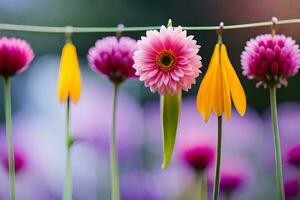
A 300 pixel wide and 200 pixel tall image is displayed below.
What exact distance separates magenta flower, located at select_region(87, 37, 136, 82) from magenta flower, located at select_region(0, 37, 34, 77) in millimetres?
130

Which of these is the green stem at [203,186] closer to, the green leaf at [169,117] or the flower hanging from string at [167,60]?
the green leaf at [169,117]

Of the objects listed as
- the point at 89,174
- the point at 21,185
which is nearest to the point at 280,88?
the point at 89,174

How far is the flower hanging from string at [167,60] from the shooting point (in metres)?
1.10

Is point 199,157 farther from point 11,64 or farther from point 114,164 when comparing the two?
point 11,64

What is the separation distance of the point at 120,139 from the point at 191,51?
0.24 meters

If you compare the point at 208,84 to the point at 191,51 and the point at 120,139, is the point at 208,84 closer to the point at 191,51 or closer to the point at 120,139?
the point at 191,51

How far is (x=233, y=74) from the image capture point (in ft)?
3.73

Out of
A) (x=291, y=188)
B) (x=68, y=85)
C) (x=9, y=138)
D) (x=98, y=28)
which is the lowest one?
(x=291, y=188)

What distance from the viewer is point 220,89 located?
3.69ft

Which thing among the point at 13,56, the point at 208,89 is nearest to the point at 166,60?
the point at 208,89

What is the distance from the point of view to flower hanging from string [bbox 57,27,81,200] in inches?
46.9

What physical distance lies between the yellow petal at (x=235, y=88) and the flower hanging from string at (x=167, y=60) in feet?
0.20

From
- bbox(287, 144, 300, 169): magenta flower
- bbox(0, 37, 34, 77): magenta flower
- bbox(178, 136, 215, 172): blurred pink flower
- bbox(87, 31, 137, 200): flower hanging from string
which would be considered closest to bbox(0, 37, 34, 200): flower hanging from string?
bbox(0, 37, 34, 77): magenta flower

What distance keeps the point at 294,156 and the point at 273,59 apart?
21 cm
